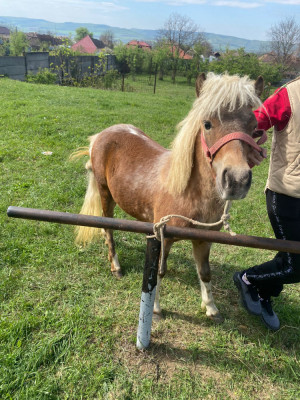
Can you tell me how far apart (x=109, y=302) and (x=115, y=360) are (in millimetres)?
605

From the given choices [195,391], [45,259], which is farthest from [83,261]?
[195,391]

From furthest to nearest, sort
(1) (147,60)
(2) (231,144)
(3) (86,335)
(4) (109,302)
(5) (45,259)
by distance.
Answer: (1) (147,60)
(5) (45,259)
(4) (109,302)
(3) (86,335)
(2) (231,144)

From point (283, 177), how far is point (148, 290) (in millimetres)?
1203

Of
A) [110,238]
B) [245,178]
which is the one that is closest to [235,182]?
[245,178]

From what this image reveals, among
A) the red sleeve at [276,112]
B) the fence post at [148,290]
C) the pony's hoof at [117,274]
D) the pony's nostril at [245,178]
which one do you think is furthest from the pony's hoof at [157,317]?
→ the red sleeve at [276,112]

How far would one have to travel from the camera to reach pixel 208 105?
5.11ft

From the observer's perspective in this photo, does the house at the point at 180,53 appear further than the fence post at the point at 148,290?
Yes

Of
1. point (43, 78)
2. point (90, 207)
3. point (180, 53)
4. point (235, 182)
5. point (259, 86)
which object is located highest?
point (180, 53)

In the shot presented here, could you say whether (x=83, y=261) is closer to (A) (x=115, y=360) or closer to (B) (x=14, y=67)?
(A) (x=115, y=360)

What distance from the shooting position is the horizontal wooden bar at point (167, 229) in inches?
58.4

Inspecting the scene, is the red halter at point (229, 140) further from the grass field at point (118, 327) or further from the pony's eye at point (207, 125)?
the grass field at point (118, 327)

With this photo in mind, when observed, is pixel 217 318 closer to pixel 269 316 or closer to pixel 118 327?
pixel 269 316

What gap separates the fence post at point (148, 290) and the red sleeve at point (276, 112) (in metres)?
1.02

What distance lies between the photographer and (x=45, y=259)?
121 inches
